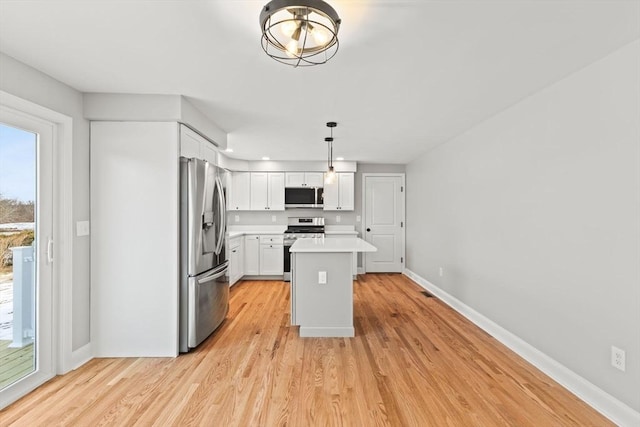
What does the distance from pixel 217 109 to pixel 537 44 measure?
2614mm

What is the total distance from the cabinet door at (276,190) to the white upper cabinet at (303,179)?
12 centimetres

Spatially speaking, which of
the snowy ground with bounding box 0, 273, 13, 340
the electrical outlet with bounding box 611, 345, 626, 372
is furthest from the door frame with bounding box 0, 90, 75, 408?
the electrical outlet with bounding box 611, 345, 626, 372

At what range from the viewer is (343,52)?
1.95 meters

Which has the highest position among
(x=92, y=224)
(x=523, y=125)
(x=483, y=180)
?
(x=523, y=125)

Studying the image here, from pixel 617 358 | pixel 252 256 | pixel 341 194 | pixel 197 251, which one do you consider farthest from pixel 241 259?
pixel 617 358

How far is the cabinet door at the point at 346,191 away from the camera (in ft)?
19.8

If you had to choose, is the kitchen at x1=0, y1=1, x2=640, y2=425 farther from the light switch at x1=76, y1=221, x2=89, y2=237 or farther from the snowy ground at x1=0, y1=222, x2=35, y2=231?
the snowy ground at x1=0, y1=222, x2=35, y2=231

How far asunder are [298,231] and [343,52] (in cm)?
420

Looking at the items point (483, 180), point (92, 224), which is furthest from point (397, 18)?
point (92, 224)

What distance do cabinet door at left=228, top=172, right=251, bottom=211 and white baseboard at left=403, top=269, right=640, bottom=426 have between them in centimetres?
421

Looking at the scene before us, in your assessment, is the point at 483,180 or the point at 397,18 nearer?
the point at 397,18

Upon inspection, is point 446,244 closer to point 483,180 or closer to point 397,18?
point 483,180

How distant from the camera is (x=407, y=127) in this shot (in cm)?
366

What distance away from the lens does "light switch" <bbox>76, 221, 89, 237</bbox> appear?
8.47ft
